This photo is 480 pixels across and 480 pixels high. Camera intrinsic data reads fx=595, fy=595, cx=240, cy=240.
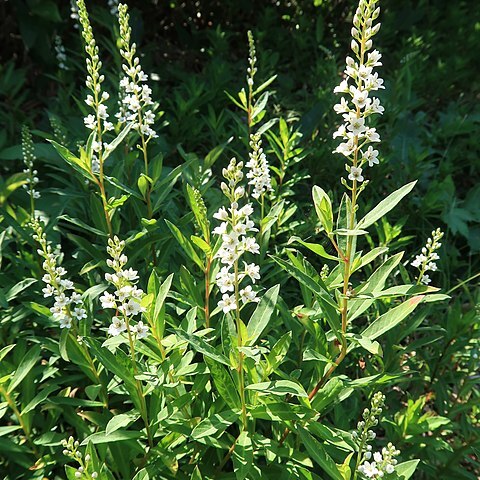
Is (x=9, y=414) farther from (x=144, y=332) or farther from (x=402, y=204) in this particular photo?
(x=402, y=204)

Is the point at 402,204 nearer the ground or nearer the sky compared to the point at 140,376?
nearer the ground

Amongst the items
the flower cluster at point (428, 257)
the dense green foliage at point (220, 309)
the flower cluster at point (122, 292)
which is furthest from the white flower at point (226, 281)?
the flower cluster at point (428, 257)

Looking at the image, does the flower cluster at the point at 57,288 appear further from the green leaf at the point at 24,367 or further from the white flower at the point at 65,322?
the green leaf at the point at 24,367

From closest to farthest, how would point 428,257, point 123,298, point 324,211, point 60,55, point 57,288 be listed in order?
point 123,298
point 324,211
point 57,288
point 428,257
point 60,55

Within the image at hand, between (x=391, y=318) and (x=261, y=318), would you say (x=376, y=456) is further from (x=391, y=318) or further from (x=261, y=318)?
(x=261, y=318)

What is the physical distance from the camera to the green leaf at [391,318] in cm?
194

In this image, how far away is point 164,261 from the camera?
2703mm

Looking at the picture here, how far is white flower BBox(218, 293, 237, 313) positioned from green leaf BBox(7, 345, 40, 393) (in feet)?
3.04

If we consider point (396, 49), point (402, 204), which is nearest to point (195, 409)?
point (402, 204)

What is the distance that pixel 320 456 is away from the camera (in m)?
1.98

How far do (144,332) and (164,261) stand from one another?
0.77 meters

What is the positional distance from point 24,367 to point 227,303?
975 mm

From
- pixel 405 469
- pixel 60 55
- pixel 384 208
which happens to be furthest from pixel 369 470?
pixel 60 55

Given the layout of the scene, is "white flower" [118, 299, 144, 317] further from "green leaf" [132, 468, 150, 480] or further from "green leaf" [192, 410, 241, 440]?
"green leaf" [132, 468, 150, 480]
